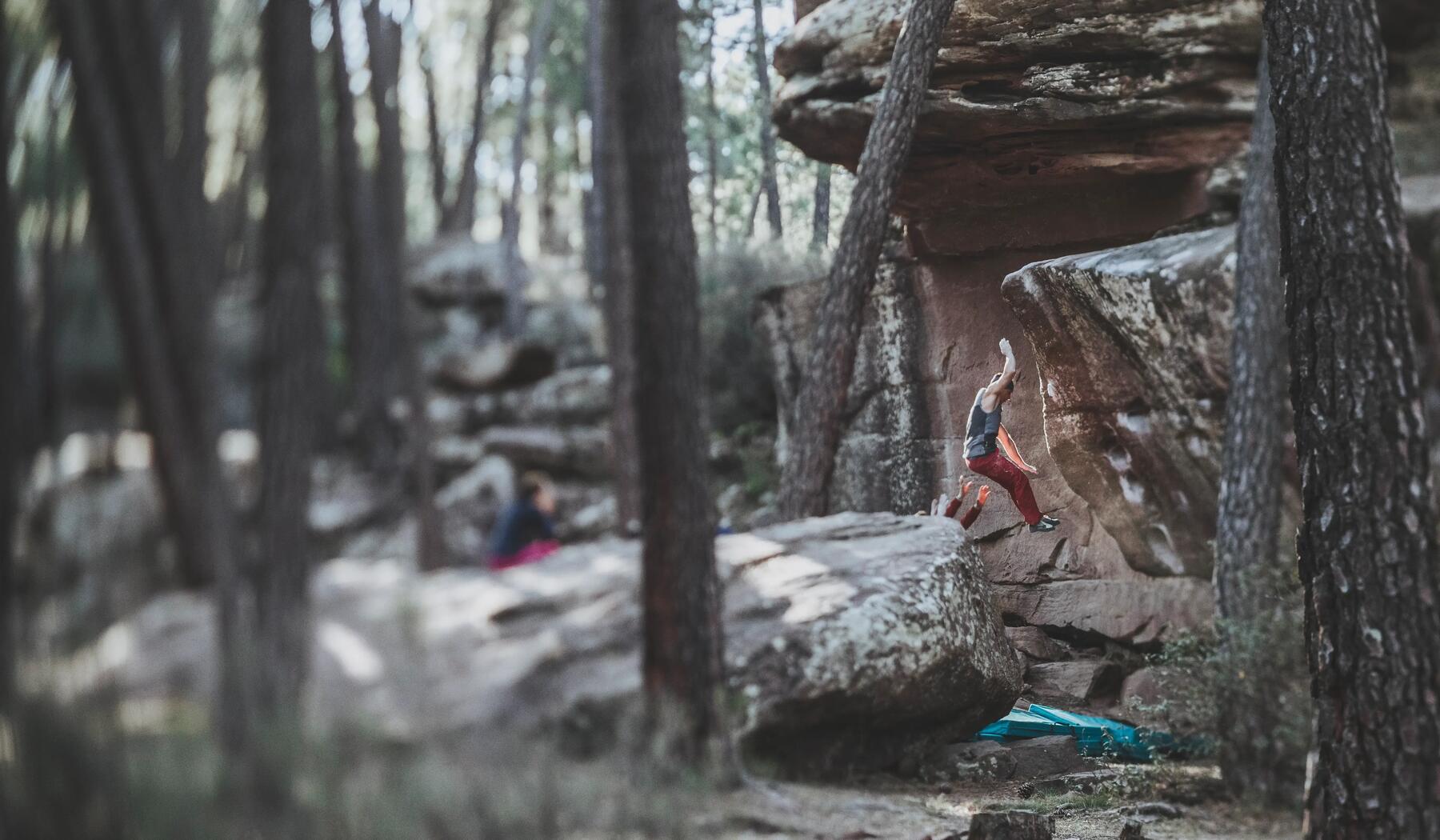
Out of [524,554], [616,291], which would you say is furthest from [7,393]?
[616,291]

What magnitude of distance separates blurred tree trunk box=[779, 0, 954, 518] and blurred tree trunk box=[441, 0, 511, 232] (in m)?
19.6

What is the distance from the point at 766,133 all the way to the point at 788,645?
8.48 ft

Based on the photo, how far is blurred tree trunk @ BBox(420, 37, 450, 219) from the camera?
2570cm

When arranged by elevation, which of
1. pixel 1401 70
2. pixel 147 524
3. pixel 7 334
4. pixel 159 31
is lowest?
pixel 147 524

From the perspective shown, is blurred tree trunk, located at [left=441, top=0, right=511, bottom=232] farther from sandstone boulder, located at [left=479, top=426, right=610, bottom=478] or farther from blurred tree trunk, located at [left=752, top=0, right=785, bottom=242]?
blurred tree trunk, located at [left=752, top=0, right=785, bottom=242]

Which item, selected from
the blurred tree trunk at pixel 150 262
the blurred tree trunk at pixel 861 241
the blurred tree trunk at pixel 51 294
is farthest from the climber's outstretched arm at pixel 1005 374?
the blurred tree trunk at pixel 51 294

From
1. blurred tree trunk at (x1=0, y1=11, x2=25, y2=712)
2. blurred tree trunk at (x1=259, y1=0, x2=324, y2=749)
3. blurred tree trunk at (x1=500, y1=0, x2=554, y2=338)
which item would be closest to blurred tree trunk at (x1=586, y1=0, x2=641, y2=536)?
blurred tree trunk at (x1=259, y1=0, x2=324, y2=749)

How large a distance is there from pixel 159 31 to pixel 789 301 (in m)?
3.52

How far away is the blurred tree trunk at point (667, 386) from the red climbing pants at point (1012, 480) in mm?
1213

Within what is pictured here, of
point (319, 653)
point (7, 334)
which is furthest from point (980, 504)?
point (7, 334)

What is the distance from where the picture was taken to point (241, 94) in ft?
54.3

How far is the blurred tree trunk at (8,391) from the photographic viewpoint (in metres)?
2.62

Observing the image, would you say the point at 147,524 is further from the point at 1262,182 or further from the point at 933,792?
the point at 1262,182

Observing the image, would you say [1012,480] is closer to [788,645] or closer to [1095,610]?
A: [1095,610]
